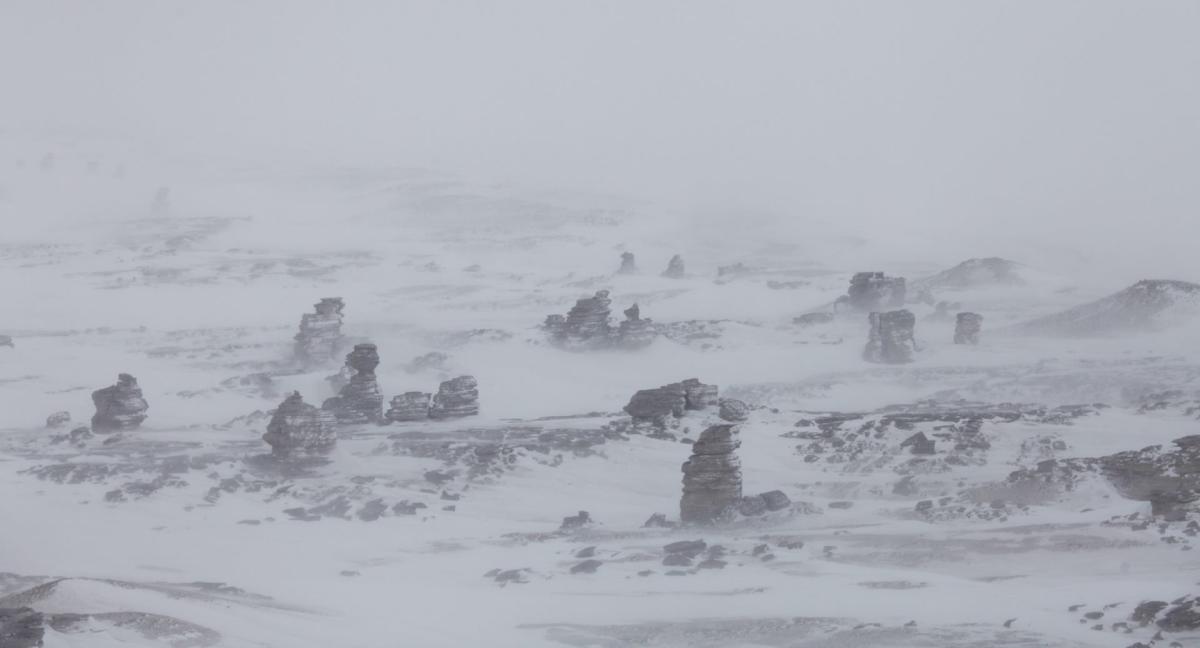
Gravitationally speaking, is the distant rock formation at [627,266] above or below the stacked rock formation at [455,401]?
above

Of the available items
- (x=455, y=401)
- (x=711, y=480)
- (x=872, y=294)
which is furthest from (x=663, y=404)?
(x=872, y=294)

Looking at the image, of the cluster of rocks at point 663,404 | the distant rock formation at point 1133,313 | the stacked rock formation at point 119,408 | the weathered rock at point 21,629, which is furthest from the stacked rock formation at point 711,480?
the distant rock formation at point 1133,313

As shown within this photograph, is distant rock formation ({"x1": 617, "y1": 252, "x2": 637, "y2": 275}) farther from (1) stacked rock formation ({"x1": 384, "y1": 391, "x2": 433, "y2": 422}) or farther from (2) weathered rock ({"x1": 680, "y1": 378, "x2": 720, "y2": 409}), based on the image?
(2) weathered rock ({"x1": 680, "y1": 378, "x2": 720, "y2": 409})

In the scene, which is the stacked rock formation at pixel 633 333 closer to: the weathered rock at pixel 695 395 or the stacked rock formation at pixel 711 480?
the weathered rock at pixel 695 395

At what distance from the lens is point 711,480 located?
2825cm

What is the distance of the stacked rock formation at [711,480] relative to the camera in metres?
28.1

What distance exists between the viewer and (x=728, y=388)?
1842 inches

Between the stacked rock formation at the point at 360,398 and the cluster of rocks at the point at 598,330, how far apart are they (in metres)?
12.6

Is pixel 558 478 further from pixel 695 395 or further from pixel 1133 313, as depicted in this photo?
pixel 1133 313

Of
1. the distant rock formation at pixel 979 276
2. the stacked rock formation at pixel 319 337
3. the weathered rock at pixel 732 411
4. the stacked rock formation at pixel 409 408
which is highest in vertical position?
the distant rock formation at pixel 979 276

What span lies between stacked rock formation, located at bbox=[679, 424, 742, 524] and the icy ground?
0.80 m

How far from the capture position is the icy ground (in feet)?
66.4

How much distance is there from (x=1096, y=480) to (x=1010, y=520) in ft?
9.18

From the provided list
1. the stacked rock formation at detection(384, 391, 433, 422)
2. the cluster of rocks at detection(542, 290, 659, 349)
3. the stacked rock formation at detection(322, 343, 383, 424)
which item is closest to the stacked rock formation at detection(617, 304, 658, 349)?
the cluster of rocks at detection(542, 290, 659, 349)
